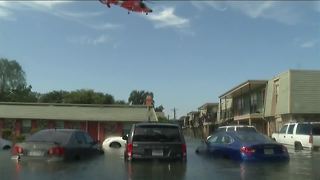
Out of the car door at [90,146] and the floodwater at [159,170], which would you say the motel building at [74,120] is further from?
the floodwater at [159,170]

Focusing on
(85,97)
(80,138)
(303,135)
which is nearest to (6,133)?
(303,135)

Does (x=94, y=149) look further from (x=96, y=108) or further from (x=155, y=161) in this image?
(x=96, y=108)

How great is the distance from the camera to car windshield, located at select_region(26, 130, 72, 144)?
58.6ft

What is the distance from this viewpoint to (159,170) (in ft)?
50.8

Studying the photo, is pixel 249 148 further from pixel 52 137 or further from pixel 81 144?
pixel 52 137

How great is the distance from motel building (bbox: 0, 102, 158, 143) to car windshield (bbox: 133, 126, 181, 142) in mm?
41649

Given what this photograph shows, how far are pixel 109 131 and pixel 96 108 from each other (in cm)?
421

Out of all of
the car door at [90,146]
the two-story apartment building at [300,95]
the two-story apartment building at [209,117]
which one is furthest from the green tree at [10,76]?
Result: the car door at [90,146]

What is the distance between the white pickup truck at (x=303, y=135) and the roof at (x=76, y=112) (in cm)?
2963

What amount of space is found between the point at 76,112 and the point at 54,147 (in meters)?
45.7

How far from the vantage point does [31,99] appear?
348 feet

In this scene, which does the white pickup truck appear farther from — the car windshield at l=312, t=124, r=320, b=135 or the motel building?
the motel building

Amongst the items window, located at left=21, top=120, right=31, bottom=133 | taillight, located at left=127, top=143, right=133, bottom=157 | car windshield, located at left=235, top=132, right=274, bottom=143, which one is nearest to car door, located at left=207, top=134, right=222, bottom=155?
car windshield, located at left=235, top=132, right=274, bottom=143

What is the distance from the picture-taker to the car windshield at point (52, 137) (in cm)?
1786
